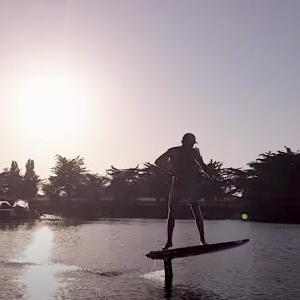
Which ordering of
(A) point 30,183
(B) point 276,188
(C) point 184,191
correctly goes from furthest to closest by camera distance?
1. (A) point 30,183
2. (B) point 276,188
3. (C) point 184,191

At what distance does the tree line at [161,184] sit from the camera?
63219 mm

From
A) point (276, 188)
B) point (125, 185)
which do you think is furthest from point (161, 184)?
point (276, 188)

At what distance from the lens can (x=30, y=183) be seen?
346 ft

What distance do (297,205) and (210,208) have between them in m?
12.2

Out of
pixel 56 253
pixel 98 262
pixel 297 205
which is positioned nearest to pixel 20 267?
pixel 98 262

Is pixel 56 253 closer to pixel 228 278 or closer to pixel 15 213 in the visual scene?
pixel 228 278

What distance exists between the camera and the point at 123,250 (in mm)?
19016

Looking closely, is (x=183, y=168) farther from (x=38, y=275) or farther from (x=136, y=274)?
(x=38, y=275)

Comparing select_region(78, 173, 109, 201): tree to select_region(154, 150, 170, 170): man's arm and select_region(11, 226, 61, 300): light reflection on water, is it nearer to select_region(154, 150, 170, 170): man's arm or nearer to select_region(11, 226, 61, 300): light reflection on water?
select_region(11, 226, 61, 300): light reflection on water

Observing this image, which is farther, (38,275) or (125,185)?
Result: (125,185)

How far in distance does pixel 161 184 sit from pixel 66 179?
19240 millimetres

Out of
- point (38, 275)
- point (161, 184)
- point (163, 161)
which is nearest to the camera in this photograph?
point (163, 161)

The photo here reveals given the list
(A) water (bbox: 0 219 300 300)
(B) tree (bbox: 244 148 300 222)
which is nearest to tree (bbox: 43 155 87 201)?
(B) tree (bbox: 244 148 300 222)

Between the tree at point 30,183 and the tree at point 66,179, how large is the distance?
17.4 meters
